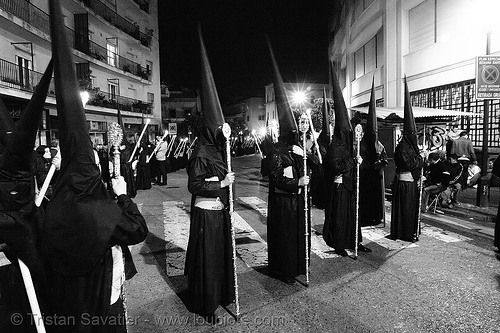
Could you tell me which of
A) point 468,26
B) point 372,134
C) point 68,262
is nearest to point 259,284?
point 68,262

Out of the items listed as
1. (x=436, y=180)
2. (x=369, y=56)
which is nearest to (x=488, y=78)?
(x=436, y=180)

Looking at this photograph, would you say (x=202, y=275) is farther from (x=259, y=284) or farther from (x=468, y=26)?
(x=468, y=26)

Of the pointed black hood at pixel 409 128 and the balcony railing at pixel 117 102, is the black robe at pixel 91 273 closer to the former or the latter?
the pointed black hood at pixel 409 128

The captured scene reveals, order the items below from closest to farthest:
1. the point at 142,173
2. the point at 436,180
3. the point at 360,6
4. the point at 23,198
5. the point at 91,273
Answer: the point at 91,273, the point at 23,198, the point at 436,180, the point at 142,173, the point at 360,6

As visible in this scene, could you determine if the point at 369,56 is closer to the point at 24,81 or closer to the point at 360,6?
the point at 360,6

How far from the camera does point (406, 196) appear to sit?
768 centimetres

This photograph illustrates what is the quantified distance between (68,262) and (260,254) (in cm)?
467

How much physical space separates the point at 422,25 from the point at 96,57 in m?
21.1

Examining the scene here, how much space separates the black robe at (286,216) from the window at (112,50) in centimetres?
2750

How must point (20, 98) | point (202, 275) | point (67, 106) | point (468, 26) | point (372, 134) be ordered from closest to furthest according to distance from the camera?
point (67, 106) < point (202, 275) < point (372, 134) < point (468, 26) < point (20, 98)

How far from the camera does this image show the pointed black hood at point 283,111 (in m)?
5.51

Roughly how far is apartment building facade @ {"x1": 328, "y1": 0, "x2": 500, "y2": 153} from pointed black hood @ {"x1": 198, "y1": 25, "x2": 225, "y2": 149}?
388 inches

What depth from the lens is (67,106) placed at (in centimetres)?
253

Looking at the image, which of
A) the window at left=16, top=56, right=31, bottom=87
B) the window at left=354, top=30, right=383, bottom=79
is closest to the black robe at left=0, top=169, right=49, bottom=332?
the window at left=16, top=56, right=31, bottom=87
